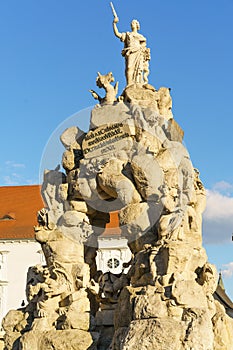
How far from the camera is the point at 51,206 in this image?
1324cm

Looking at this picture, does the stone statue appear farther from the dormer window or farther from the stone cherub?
the dormer window

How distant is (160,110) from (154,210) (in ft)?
6.89

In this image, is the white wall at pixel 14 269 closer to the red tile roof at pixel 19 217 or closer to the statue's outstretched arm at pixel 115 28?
the red tile roof at pixel 19 217

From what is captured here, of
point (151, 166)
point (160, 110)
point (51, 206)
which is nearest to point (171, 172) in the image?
point (151, 166)

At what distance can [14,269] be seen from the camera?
43031 mm

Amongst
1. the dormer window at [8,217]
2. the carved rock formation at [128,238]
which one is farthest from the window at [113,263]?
the carved rock formation at [128,238]

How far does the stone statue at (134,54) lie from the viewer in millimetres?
13812

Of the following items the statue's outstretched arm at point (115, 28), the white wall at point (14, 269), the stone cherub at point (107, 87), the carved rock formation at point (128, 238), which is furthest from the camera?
the white wall at point (14, 269)

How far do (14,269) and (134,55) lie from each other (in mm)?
30910

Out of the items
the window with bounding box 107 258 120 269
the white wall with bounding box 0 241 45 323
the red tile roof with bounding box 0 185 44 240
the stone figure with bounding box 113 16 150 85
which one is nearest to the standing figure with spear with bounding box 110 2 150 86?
the stone figure with bounding box 113 16 150 85

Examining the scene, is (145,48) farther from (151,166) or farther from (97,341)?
(97,341)

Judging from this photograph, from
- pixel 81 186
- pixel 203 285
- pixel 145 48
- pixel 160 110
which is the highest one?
pixel 145 48

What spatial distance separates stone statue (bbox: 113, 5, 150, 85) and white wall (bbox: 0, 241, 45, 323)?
29.2m

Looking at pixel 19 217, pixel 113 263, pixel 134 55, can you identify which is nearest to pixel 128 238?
pixel 134 55
